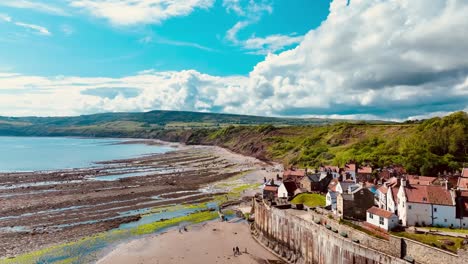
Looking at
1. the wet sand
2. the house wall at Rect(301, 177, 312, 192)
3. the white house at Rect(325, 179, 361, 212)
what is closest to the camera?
the white house at Rect(325, 179, 361, 212)

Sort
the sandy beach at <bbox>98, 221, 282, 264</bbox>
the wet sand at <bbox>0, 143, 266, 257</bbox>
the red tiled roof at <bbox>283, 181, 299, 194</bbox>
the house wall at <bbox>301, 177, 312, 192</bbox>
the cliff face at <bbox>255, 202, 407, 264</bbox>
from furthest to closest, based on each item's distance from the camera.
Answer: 1. the house wall at <bbox>301, 177, 312, 192</bbox>
2. the red tiled roof at <bbox>283, 181, 299, 194</bbox>
3. the wet sand at <bbox>0, 143, 266, 257</bbox>
4. the sandy beach at <bbox>98, 221, 282, 264</bbox>
5. the cliff face at <bbox>255, 202, 407, 264</bbox>

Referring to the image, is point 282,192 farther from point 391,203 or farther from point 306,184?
point 391,203

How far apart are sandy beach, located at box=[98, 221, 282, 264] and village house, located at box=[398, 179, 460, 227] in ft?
48.6

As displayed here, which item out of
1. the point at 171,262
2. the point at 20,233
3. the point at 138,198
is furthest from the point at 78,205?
the point at 171,262

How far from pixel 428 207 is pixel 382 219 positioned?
551 cm

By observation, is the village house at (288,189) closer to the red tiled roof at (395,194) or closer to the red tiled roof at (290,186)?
the red tiled roof at (290,186)

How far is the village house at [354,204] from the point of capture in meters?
38.4

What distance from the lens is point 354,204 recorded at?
38.9 meters

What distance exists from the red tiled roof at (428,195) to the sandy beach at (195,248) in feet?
52.3

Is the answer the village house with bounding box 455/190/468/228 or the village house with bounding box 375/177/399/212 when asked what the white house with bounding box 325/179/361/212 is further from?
the village house with bounding box 455/190/468/228

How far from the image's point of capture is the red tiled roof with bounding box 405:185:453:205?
1406 inches

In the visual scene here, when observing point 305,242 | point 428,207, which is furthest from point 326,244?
point 428,207

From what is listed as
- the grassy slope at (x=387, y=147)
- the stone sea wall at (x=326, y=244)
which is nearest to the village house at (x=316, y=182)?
the stone sea wall at (x=326, y=244)

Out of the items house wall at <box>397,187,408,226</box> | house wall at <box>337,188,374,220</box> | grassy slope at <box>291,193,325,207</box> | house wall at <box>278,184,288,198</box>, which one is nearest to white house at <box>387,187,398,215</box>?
house wall at <box>397,187,408,226</box>
